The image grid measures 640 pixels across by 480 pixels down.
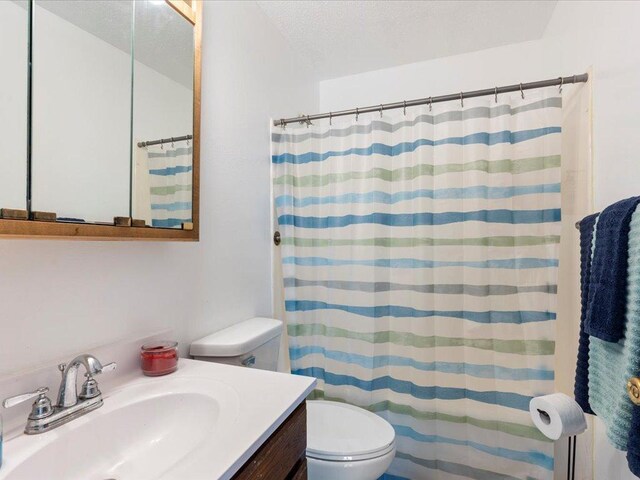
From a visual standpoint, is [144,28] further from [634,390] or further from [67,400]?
[634,390]

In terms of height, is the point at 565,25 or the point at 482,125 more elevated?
the point at 565,25

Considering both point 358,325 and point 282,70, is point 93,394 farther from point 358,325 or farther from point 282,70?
point 282,70

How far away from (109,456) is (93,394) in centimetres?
14

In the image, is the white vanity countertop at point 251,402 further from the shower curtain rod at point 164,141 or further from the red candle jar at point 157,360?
the shower curtain rod at point 164,141

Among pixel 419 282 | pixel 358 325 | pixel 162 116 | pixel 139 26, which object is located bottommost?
pixel 358 325

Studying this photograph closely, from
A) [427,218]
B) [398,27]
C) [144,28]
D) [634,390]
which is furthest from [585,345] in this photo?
[398,27]

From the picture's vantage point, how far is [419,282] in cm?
144

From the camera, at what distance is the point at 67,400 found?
2.30 ft

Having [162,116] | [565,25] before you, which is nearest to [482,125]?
[565,25]

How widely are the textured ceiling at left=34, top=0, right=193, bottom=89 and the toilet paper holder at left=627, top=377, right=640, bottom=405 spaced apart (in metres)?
1.46

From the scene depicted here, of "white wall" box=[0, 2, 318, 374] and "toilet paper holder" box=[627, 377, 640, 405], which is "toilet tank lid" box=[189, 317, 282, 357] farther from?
"toilet paper holder" box=[627, 377, 640, 405]

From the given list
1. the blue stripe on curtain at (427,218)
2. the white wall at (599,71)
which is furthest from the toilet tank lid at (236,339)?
the white wall at (599,71)

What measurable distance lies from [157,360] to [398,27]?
6.51 ft

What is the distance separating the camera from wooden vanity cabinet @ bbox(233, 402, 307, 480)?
63cm
